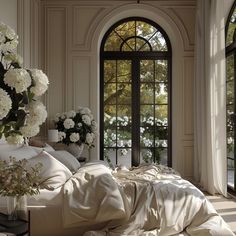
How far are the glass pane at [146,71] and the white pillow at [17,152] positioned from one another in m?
3.46

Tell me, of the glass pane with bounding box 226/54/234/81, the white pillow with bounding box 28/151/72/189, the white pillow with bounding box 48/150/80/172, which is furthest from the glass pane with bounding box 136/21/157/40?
the white pillow with bounding box 28/151/72/189

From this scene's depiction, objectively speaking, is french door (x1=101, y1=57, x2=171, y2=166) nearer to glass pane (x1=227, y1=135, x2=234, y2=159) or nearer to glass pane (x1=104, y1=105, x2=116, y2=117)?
glass pane (x1=104, y1=105, x2=116, y2=117)

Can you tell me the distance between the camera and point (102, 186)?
113 inches

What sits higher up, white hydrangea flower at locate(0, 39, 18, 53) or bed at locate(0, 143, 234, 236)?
white hydrangea flower at locate(0, 39, 18, 53)

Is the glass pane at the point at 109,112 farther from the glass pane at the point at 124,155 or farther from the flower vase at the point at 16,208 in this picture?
the flower vase at the point at 16,208

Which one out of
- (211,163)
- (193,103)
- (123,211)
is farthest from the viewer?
(193,103)

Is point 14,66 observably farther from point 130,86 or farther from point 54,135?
point 130,86

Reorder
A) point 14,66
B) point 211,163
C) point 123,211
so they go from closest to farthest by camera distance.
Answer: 1. point 14,66
2. point 123,211
3. point 211,163

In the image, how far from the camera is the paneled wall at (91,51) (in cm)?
653

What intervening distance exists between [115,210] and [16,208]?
1169 mm

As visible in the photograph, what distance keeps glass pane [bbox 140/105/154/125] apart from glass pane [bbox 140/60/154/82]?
1.66ft

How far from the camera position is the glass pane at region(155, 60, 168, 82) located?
6863mm

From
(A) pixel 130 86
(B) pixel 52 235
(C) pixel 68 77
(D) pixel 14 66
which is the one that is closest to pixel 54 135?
(C) pixel 68 77

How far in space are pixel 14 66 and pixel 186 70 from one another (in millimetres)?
5364
